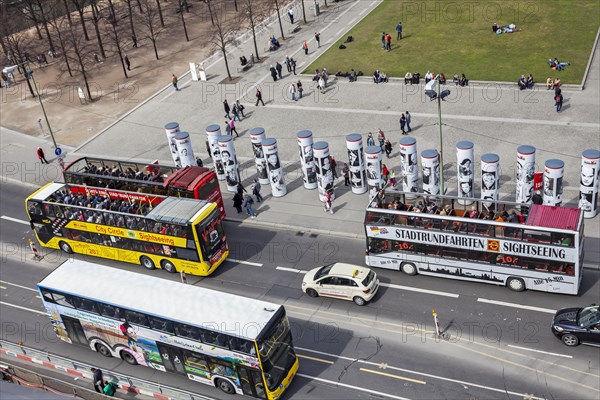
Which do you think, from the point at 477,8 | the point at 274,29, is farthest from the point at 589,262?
the point at 274,29

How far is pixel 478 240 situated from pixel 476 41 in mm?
38176

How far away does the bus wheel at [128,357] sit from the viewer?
3166 cm

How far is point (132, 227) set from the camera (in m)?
38.1

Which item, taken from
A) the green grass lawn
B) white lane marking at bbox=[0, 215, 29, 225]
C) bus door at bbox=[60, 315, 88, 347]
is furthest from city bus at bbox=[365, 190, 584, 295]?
the green grass lawn

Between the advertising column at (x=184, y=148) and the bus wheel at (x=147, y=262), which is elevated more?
the advertising column at (x=184, y=148)

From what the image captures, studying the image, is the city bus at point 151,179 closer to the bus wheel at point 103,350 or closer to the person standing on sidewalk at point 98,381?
the bus wheel at point 103,350

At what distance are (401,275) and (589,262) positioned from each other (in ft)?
31.2

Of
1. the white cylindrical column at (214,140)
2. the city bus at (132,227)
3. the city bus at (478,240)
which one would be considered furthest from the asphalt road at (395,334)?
the white cylindrical column at (214,140)

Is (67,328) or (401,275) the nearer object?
(67,328)

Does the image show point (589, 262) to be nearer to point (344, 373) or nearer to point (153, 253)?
point (344, 373)

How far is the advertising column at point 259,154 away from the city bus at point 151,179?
4583mm

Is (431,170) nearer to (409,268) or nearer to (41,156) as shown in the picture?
(409,268)

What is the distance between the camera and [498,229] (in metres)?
32.2

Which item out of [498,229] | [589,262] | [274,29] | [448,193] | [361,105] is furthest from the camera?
[274,29]
